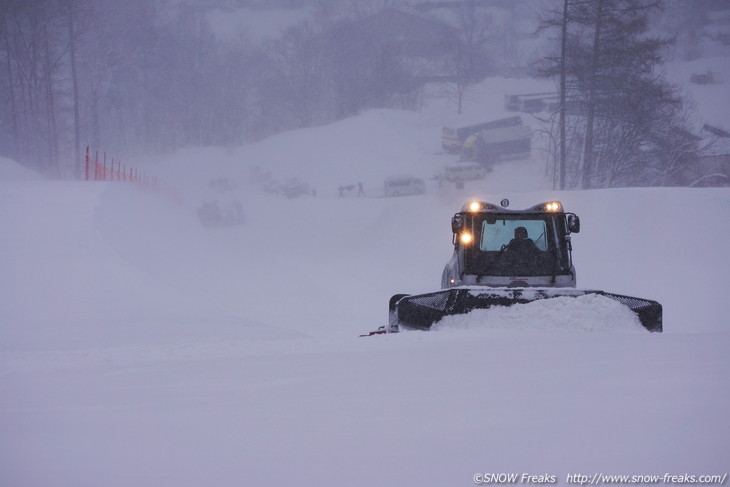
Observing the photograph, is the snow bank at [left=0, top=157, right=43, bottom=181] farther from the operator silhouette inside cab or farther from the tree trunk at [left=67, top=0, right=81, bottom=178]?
the operator silhouette inside cab

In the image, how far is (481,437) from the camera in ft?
12.9

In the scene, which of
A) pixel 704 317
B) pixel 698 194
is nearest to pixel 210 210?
pixel 698 194

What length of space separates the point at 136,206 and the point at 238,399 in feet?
62.8

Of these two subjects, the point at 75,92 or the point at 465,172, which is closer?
the point at 75,92

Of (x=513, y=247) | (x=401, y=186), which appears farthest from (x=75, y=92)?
(x=513, y=247)

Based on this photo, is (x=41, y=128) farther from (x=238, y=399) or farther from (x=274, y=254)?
(x=238, y=399)

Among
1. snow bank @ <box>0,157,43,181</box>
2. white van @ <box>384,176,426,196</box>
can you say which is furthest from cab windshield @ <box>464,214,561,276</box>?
white van @ <box>384,176,426,196</box>

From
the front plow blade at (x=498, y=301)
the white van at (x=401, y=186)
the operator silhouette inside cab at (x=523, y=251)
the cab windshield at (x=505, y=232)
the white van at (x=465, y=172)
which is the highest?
the white van at (x=465, y=172)

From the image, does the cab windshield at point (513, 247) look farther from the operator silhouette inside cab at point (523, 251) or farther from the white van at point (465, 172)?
the white van at point (465, 172)

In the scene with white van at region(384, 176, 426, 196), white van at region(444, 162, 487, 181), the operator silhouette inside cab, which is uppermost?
white van at region(444, 162, 487, 181)

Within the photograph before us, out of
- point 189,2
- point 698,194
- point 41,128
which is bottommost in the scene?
point 698,194

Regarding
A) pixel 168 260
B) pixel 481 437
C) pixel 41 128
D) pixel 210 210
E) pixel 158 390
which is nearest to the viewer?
pixel 481 437

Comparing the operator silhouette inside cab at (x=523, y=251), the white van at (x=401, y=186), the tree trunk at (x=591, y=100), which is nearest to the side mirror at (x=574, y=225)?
the operator silhouette inside cab at (x=523, y=251)

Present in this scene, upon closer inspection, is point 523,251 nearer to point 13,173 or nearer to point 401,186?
point 13,173
